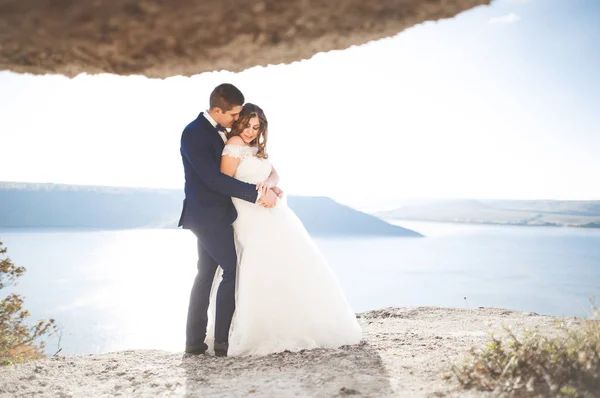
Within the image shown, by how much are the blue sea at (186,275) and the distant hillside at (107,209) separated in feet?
18.5

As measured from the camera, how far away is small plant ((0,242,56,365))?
34.3 feet

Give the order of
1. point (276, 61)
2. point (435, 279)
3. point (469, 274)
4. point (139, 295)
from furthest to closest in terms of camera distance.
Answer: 1. point (469, 274)
2. point (435, 279)
3. point (139, 295)
4. point (276, 61)

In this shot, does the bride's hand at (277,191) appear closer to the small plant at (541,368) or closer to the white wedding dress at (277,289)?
the white wedding dress at (277,289)

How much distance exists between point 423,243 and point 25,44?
174m

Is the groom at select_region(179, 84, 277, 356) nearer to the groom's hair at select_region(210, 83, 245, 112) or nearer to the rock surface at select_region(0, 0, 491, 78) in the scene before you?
the groom's hair at select_region(210, 83, 245, 112)

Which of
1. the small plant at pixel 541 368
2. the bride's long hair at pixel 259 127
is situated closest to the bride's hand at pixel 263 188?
the bride's long hair at pixel 259 127

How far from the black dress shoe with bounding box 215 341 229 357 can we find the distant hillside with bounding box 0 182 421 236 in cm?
11366

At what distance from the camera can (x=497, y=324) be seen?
509 cm

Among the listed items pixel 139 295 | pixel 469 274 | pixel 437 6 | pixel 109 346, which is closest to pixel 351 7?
pixel 437 6

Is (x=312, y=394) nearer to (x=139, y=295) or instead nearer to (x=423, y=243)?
(x=139, y=295)

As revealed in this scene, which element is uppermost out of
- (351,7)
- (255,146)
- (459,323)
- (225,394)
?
(351,7)

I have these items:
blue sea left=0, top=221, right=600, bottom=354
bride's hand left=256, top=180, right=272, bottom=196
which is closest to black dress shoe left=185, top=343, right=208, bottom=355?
bride's hand left=256, top=180, right=272, bottom=196

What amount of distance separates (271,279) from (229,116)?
1.55 metres

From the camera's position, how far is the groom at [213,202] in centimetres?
324
